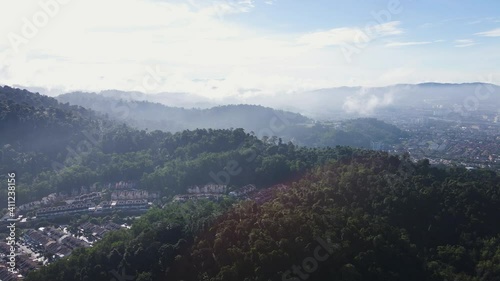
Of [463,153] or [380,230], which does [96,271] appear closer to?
[380,230]

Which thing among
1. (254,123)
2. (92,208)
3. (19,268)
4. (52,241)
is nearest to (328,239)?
(19,268)

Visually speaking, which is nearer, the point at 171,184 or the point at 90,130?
the point at 171,184

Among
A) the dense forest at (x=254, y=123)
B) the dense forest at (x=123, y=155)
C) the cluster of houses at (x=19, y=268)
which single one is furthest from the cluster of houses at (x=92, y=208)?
the dense forest at (x=254, y=123)

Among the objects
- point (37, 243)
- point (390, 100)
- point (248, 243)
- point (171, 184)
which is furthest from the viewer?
point (390, 100)

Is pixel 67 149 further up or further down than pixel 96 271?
further up

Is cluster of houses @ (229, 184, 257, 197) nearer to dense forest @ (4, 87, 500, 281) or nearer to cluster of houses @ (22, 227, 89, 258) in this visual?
dense forest @ (4, 87, 500, 281)

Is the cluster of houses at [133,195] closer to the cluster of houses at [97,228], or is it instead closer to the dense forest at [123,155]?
the dense forest at [123,155]

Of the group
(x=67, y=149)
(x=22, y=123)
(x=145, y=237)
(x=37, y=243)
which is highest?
(x=22, y=123)

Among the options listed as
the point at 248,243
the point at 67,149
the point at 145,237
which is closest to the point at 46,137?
the point at 67,149
